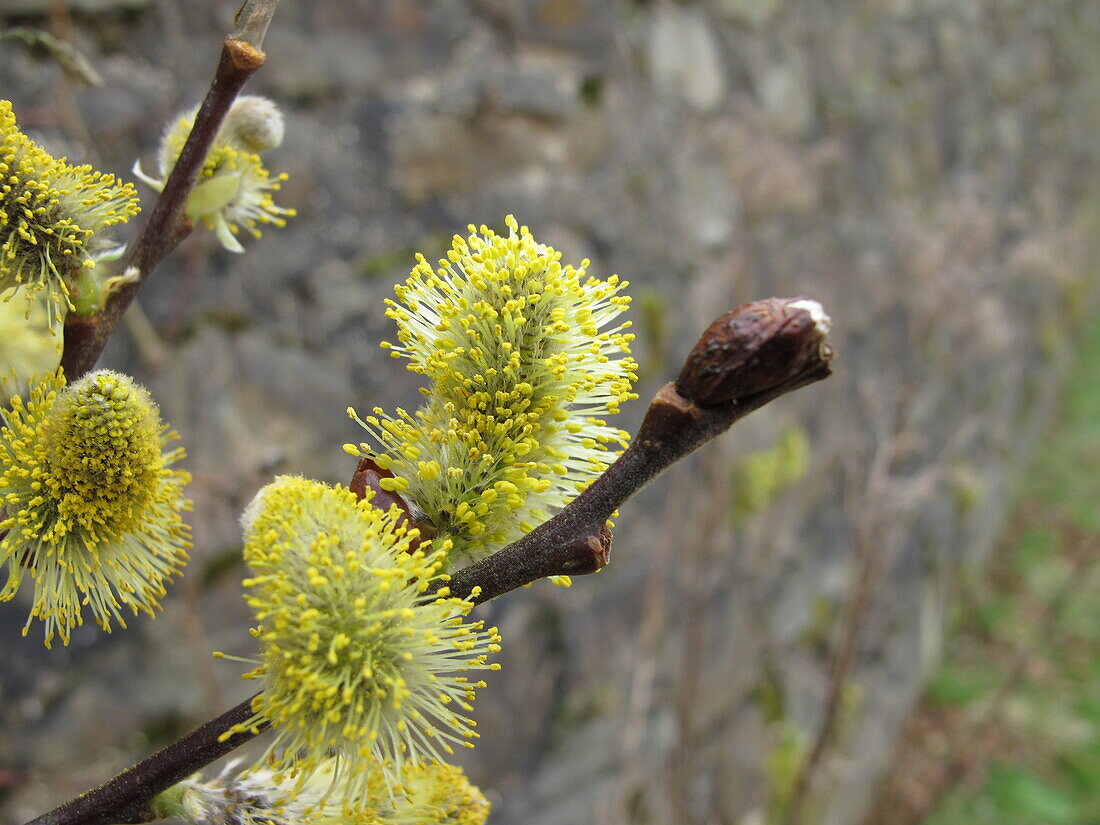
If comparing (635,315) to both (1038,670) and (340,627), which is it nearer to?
(340,627)

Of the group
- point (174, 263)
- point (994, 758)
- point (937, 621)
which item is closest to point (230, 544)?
point (174, 263)

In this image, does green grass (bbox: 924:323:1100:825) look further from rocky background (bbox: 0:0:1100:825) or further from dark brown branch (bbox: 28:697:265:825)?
dark brown branch (bbox: 28:697:265:825)

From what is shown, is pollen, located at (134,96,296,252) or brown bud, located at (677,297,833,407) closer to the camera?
brown bud, located at (677,297,833,407)

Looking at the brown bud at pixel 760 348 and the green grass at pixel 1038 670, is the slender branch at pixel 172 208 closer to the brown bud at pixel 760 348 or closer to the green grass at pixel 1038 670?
the brown bud at pixel 760 348

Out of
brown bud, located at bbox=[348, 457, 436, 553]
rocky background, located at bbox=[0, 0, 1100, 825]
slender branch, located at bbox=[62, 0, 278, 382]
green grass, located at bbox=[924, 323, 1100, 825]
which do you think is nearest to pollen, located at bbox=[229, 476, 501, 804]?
brown bud, located at bbox=[348, 457, 436, 553]

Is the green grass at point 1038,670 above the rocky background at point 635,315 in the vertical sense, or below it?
below

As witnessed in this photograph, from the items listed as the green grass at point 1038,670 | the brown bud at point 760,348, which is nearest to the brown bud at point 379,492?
the brown bud at point 760,348
